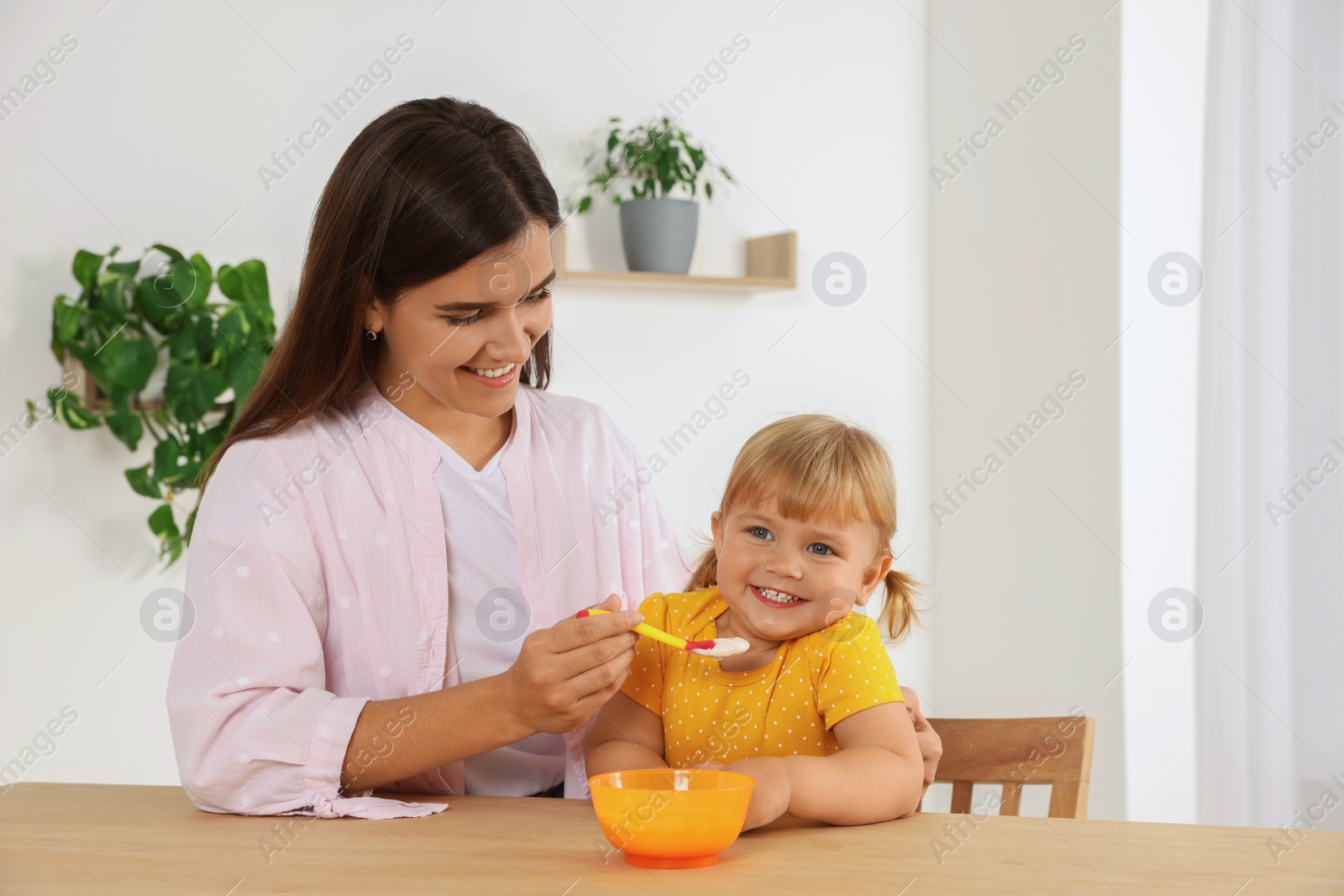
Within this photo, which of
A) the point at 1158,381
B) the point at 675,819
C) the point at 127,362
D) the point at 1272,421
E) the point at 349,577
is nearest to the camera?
the point at 675,819

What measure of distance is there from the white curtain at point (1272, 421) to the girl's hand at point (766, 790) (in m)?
1.60

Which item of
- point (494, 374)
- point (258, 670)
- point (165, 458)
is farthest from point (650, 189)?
point (258, 670)

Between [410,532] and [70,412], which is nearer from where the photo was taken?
[410,532]

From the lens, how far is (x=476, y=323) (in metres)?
1.40

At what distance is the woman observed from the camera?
1.21 m

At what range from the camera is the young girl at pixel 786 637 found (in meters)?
1.23

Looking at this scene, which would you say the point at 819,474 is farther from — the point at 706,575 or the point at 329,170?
the point at 329,170

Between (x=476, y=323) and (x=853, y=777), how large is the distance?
0.67m

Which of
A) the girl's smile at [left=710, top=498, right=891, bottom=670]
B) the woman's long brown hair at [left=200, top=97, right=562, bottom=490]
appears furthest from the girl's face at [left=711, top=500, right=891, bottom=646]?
the woman's long brown hair at [left=200, top=97, right=562, bottom=490]

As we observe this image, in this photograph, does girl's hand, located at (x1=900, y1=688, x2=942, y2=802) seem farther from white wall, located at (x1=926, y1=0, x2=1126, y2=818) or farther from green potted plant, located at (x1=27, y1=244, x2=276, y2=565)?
green potted plant, located at (x1=27, y1=244, x2=276, y2=565)

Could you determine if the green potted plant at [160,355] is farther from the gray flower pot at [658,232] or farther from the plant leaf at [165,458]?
the gray flower pot at [658,232]

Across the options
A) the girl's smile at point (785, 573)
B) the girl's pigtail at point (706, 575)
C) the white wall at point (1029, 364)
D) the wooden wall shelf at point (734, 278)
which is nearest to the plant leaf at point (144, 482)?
the wooden wall shelf at point (734, 278)

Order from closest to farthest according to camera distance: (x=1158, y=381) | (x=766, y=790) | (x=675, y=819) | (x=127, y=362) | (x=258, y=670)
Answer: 1. (x=675, y=819)
2. (x=766, y=790)
3. (x=258, y=670)
4. (x=127, y=362)
5. (x=1158, y=381)

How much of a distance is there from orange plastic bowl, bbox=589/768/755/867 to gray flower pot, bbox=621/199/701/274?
6.94 ft
